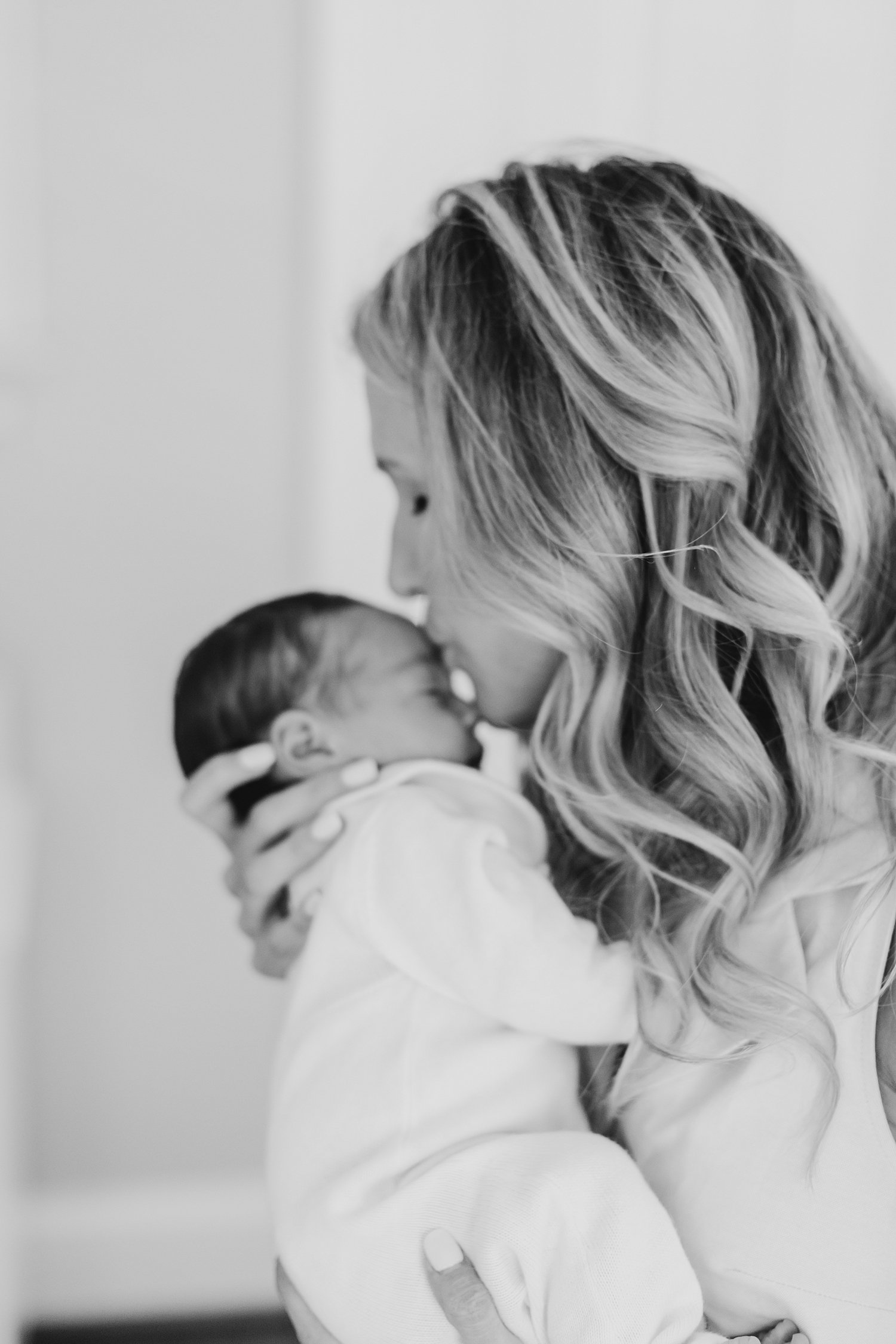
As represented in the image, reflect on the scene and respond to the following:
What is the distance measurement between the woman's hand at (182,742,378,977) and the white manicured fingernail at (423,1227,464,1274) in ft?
0.96

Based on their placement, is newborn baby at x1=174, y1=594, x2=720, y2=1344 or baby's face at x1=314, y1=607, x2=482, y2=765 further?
baby's face at x1=314, y1=607, x2=482, y2=765

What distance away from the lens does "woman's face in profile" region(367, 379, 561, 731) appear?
98 centimetres

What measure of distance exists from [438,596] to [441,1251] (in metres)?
0.52

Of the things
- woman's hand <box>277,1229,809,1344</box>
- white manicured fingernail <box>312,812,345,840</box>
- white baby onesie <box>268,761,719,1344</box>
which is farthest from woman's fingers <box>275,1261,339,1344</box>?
white manicured fingernail <box>312,812,345,840</box>

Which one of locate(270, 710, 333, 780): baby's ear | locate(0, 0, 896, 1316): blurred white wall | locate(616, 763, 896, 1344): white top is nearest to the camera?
locate(616, 763, 896, 1344): white top

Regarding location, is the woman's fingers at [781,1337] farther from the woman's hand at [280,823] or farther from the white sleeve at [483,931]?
the woman's hand at [280,823]

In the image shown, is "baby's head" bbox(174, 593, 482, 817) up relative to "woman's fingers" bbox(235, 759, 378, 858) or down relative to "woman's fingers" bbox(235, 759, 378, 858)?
up

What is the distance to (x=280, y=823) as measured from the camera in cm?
102

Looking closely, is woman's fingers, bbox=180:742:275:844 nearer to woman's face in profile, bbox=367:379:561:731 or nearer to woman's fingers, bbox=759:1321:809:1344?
woman's face in profile, bbox=367:379:561:731

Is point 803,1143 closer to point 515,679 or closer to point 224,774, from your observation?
point 515,679

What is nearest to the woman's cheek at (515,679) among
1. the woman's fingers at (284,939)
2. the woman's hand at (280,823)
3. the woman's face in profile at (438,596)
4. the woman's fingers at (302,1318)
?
the woman's face in profile at (438,596)

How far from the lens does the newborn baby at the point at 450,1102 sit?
0.83 metres

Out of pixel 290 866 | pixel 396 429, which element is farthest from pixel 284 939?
pixel 396 429

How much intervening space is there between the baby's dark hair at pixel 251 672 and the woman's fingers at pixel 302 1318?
426mm
